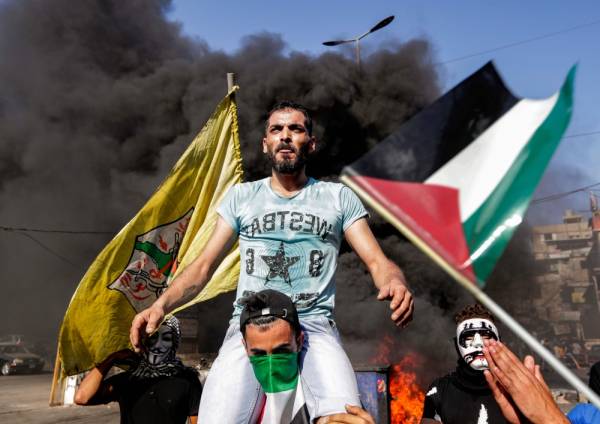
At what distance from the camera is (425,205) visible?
74.7 inches

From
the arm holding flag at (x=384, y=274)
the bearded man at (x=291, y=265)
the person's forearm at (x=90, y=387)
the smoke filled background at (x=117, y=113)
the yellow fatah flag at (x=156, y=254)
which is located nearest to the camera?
the arm holding flag at (x=384, y=274)

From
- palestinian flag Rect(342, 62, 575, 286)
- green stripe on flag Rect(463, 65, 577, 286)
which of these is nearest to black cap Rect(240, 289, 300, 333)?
palestinian flag Rect(342, 62, 575, 286)

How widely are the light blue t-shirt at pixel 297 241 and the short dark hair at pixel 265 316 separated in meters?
0.15

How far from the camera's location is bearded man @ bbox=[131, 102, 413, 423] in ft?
8.09

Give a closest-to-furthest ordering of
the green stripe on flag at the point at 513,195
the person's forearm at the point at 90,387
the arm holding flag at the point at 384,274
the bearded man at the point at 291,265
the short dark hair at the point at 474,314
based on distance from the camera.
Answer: the green stripe on flag at the point at 513,195, the arm holding flag at the point at 384,274, the bearded man at the point at 291,265, the person's forearm at the point at 90,387, the short dark hair at the point at 474,314

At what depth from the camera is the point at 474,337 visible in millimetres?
4516

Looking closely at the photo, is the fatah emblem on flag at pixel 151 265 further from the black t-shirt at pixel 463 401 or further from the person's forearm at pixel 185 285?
the black t-shirt at pixel 463 401

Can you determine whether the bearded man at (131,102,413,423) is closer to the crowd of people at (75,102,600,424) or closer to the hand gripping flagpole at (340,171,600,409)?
the crowd of people at (75,102,600,424)

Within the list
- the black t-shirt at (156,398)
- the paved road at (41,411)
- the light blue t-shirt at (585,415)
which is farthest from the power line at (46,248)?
the light blue t-shirt at (585,415)

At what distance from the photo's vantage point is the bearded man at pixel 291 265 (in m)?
2.46

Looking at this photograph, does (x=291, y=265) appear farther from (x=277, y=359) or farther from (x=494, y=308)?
(x=494, y=308)

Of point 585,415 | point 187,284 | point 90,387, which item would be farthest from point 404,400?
point 187,284

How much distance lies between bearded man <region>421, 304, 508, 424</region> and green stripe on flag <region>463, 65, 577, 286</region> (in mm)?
2584

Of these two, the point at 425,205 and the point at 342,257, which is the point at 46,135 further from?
the point at 425,205
